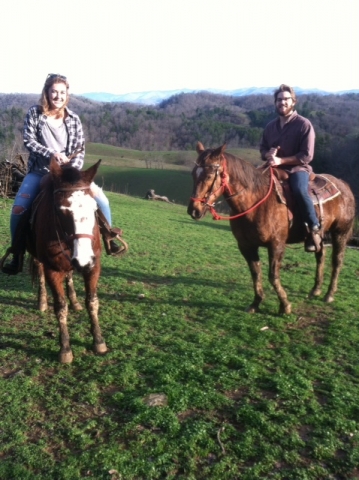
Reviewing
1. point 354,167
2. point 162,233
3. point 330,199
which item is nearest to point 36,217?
point 330,199

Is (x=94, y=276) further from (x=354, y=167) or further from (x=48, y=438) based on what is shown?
(x=354, y=167)

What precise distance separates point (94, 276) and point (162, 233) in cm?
971

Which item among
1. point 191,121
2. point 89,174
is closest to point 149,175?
point 89,174

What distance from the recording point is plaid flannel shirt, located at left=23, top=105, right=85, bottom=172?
482cm

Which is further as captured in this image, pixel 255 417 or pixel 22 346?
pixel 22 346

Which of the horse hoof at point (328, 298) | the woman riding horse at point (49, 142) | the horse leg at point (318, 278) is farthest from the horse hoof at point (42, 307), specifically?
the horse hoof at point (328, 298)

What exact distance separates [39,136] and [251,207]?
9.61 ft

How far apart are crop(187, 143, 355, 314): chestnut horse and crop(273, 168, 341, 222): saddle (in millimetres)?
108

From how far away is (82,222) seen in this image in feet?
12.9

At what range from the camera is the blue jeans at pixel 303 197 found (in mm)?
5953

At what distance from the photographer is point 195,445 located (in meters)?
3.21

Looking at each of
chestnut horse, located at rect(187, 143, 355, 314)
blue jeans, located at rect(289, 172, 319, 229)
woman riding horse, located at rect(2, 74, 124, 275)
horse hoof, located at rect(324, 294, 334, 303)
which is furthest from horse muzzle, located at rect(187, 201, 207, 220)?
horse hoof, located at rect(324, 294, 334, 303)

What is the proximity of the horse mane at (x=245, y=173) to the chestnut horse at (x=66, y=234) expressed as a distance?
1956 mm

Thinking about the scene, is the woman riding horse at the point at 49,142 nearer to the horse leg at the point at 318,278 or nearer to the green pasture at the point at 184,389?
the green pasture at the point at 184,389
